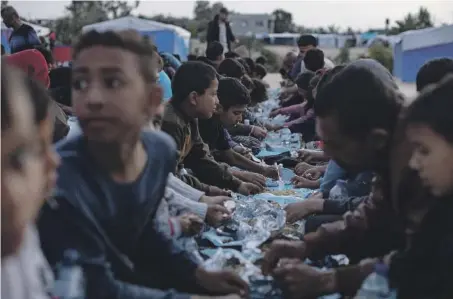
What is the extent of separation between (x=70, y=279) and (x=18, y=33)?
557 centimetres

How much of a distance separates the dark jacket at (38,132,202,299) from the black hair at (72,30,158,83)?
203 millimetres

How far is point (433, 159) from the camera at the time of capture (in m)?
1.50

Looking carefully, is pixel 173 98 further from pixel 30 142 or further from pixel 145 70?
pixel 30 142

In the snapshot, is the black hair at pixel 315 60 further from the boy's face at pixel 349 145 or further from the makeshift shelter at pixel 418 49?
the makeshift shelter at pixel 418 49

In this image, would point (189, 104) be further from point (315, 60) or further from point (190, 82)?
point (315, 60)

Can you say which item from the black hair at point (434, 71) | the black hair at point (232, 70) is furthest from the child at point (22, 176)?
the black hair at point (232, 70)

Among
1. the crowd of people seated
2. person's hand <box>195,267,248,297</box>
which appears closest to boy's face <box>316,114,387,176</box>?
the crowd of people seated

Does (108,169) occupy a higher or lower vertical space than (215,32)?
higher

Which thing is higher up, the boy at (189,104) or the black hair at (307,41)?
the boy at (189,104)

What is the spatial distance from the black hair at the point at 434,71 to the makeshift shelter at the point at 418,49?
9392 mm

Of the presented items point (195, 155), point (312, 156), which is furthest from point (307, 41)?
point (195, 155)

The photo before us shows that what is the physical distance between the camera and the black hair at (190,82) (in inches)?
127

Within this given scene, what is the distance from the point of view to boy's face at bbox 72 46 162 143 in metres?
1.49

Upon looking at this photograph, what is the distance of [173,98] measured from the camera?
10.7ft
